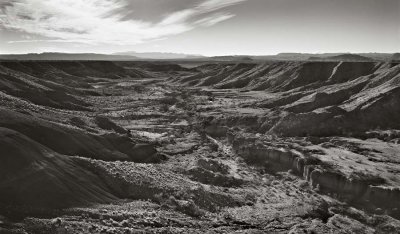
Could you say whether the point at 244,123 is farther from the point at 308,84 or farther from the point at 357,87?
the point at 308,84

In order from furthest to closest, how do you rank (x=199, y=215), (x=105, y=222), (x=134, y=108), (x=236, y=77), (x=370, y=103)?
1. (x=236, y=77)
2. (x=134, y=108)
3. (x=370, y=103)
4. (x=199, y=215)
5. (x=105, y=222)

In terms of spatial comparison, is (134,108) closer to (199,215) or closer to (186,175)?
(186,175)

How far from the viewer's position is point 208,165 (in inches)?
904

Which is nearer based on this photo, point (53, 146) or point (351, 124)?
point (53, 146)

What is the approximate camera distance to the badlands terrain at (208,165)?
575 inches

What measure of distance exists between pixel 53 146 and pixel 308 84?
4021cm

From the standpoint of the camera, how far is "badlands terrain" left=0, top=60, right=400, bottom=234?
1461cm

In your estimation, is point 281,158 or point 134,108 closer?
point 281,158

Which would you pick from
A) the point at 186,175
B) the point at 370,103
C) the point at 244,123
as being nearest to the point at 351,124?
the point at 370,103

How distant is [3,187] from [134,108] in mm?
30526

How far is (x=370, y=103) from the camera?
112 ft

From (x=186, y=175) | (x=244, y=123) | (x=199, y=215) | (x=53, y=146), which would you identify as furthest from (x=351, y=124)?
(x=53, y=146)

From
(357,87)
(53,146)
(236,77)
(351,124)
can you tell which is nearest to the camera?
(53,146)

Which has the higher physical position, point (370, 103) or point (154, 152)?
point (370, 103)
